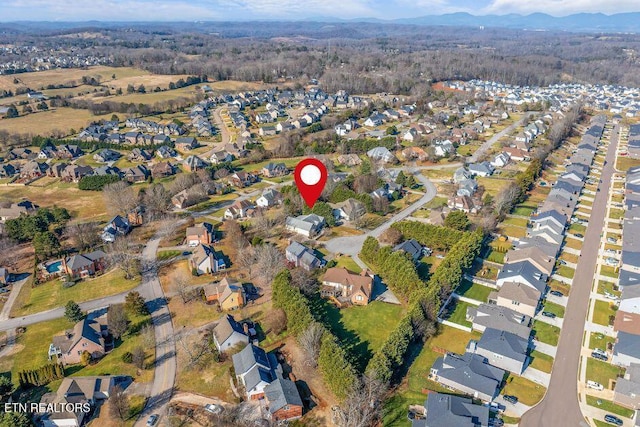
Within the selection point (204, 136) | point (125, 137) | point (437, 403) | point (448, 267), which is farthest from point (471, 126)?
point (437, 403)

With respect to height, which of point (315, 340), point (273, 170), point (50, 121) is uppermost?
point (50, 121)

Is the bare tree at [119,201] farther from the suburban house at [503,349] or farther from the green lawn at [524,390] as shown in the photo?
the green lawn at [524,390]

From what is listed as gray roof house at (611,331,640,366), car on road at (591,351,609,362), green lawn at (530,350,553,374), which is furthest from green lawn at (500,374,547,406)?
gray roof house at (611,331,640,366)

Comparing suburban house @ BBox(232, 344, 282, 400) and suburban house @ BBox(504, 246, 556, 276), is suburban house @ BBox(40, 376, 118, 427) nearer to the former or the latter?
suburban house @ BBox(232, 344, 282, 400)

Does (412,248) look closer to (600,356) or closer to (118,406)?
(600,356)

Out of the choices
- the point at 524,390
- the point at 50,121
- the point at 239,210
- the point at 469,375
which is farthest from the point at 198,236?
the point at 50,121

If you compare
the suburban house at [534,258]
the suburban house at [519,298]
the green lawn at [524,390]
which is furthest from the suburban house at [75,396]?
the suburban house at [534,258]

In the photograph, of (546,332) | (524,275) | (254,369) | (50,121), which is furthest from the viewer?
(50,121)
